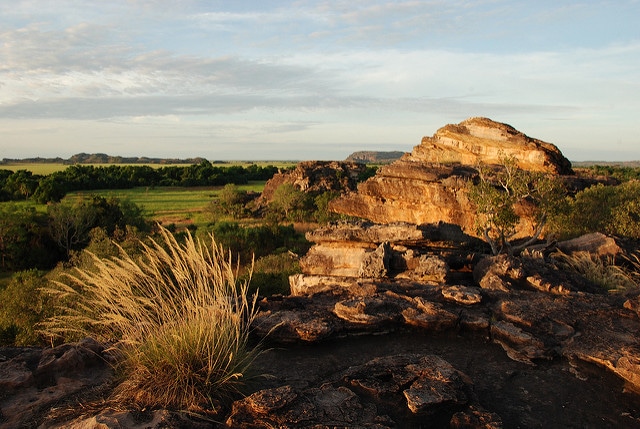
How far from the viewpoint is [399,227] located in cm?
1223

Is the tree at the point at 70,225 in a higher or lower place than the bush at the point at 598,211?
lower

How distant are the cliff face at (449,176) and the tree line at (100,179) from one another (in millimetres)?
35870

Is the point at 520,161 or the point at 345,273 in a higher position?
the point at 520,161

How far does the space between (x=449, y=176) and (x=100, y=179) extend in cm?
6028

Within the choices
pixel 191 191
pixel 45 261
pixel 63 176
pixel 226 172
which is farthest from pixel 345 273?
pixel 226 172

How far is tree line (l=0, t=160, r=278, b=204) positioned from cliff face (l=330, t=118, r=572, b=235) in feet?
118

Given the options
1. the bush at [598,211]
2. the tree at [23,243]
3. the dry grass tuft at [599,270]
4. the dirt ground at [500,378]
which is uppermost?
the bush at [598,211]

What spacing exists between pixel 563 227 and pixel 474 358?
570 inches

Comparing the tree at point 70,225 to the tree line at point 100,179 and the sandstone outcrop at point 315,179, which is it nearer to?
the sandstone outcrop at point 315,179

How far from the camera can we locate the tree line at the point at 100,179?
49.9 metres

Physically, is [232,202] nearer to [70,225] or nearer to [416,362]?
[70,225]

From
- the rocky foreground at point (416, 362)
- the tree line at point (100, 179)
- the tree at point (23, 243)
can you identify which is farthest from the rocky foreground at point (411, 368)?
the tree line at point (100, 179)

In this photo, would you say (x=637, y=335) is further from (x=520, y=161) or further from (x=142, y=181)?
(x=142, y=181)

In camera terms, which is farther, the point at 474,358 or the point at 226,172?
the point at 226,172
